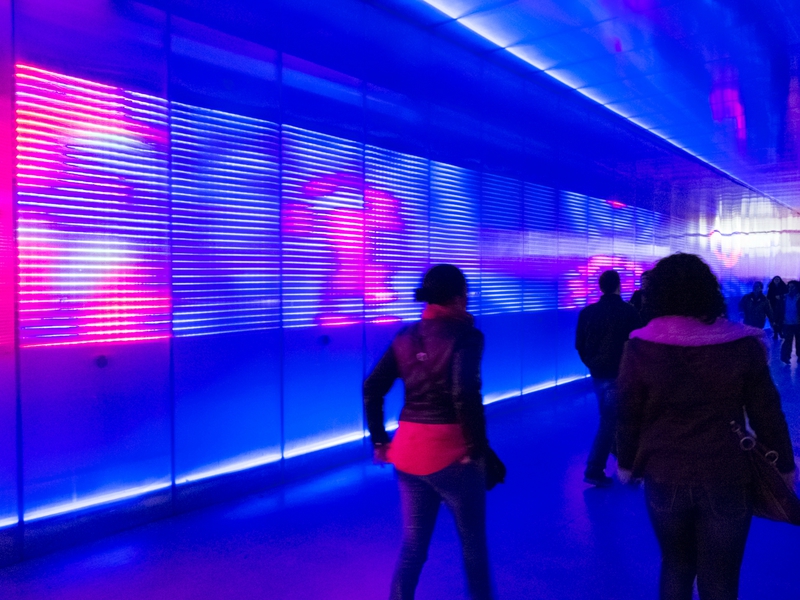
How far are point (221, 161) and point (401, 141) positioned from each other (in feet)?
7.39

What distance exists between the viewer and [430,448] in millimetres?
2277

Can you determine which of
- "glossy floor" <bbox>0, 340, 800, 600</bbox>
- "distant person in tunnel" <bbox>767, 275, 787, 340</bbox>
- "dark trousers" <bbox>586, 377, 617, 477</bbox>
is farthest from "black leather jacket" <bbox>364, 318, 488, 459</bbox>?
"distant person in tunnel" <bbox>767, 275, 787, 340</bbox>

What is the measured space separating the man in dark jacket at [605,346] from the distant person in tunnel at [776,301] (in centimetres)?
835

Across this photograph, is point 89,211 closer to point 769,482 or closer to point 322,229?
point 322,229

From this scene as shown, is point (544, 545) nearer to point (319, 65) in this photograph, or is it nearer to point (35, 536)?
point (35, 536)

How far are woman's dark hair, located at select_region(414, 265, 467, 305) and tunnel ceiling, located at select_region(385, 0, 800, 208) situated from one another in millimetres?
4425

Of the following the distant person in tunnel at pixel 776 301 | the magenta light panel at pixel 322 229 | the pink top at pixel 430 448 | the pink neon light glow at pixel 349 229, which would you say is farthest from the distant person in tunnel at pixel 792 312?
the pink top at pixel 430 448

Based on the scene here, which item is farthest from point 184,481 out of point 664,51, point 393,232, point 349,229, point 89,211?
point 664,51

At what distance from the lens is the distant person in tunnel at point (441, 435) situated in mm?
2287

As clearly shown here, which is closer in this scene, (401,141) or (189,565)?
(189,565)

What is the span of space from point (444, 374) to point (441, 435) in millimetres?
237

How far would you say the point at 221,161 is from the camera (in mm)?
4633

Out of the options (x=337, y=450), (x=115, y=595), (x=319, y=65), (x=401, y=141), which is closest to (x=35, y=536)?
(x=115, y=595)

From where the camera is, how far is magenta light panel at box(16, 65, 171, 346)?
11.8ft
